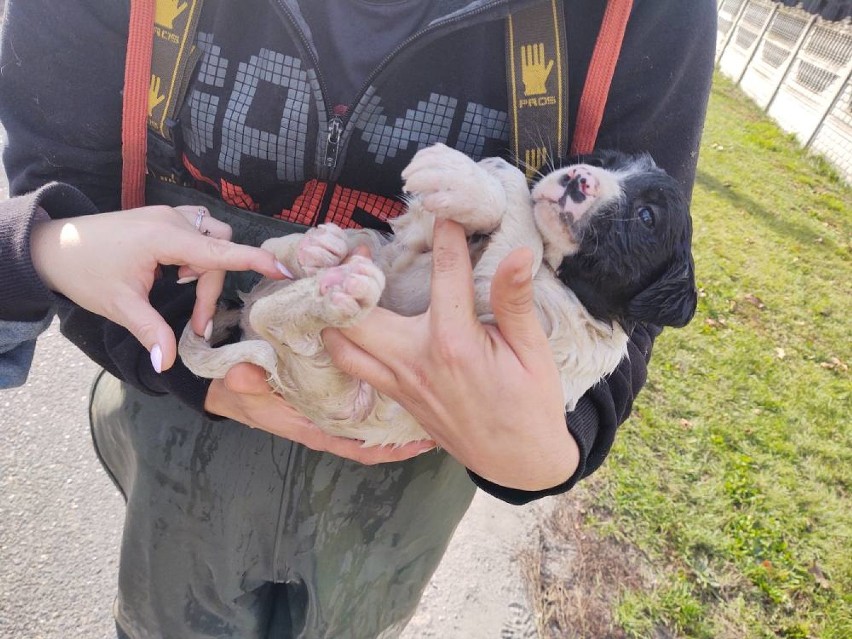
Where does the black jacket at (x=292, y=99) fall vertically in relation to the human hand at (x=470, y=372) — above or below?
above

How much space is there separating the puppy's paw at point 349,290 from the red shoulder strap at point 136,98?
55 centimetres

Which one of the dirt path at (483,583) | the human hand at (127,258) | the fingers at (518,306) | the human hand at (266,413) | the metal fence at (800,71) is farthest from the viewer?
the metal fence at (800,71)

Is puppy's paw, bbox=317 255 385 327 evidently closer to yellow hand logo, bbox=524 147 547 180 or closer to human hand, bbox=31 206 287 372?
human hand, bbox=31 206 287 372

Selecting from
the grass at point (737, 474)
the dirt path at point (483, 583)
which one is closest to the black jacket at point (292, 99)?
the dirt path at point (483, 583)

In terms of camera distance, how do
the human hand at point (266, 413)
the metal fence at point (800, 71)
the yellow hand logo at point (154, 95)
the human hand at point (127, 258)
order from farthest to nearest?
the metal fence at point (800, 71), the human hand at point (266, 413), the yellow hand logo at point (154, 95), the human hand at point (127, 258)

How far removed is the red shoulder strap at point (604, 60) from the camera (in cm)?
139

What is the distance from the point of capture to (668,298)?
164cm

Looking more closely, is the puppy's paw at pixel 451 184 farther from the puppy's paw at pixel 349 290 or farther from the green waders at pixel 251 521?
the green waders at pixel 251 521

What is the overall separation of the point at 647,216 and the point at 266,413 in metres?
1.14

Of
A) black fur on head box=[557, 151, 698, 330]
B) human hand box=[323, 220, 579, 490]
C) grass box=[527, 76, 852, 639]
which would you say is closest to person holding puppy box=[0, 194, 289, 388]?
human hand box=[323, 220, 579, 490]

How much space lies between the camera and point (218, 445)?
5.50 ft

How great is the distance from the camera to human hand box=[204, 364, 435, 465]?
1528 mm

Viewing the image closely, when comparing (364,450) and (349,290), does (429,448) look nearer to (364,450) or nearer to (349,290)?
(364,450)

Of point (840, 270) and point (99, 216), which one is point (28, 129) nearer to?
point (99, 216)
